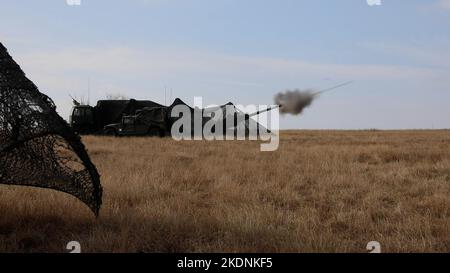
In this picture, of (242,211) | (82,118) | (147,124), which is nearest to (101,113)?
(82,118)

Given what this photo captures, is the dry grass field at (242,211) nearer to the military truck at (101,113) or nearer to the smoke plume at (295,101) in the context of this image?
the smoke plume at (295,101)

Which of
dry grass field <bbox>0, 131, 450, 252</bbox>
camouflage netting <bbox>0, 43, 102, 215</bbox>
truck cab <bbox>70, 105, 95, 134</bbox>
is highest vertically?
truck cab <bbox>70, 105, 95, 134</bbox>

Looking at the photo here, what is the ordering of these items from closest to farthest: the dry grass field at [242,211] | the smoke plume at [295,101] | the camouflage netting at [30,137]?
the camouflage netting at [30,137] → the dry grass field at [242,211] → the smoke plume at [295,101]

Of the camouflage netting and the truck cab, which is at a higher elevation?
the truck cab

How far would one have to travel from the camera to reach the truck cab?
1287 inches

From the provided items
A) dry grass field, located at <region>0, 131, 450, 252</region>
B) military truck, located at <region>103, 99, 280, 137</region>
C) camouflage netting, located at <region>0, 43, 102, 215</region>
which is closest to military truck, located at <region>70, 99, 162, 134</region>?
military truck, located at <region>103, 99, 280, 137</region>

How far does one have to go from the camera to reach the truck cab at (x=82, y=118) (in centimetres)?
3269

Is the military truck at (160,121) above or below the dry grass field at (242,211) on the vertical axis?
above

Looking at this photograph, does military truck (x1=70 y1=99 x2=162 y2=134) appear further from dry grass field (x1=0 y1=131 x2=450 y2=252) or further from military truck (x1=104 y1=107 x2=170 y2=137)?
dry grass field (x1=0 y1=131 x2=450 y2=252)

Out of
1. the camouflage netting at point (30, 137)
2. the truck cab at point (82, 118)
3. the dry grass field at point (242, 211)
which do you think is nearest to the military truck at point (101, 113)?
the truck cab at point (82, 118)

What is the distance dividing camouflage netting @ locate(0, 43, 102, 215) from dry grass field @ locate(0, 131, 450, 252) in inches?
25.7

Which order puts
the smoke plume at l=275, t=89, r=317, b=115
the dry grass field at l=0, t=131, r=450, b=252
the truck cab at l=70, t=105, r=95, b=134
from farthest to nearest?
the truck cab at l=70, t=105, r=95, b=134
the smoke plume at l=275, t=89, r=317, b=115
the dry grass field at l=0, t=131, r=450, b=252

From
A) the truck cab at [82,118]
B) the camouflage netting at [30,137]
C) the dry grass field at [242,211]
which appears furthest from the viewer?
the truck cab at [82,118]
